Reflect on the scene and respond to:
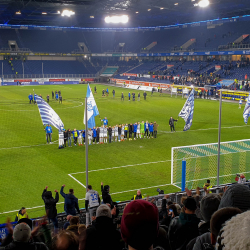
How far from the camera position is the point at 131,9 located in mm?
69812

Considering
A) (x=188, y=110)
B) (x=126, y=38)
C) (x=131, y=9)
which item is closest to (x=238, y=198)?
(x=188, y=110)

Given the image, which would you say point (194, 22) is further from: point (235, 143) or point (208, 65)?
point (235, 143)

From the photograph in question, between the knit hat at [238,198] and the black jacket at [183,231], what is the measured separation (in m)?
1.57

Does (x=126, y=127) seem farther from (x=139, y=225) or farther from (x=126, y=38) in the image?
(x=126, y=38)

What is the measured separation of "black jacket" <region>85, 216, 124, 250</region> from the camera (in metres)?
3.68

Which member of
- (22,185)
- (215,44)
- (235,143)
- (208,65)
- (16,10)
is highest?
(16,10)

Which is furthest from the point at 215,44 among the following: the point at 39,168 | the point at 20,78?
Result: the point at 39,168

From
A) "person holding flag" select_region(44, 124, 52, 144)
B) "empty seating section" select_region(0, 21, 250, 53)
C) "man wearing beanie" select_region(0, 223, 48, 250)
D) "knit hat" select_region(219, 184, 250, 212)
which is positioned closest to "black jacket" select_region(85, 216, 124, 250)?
"man wearing beanie" select_region(0, 223, 48, 250)

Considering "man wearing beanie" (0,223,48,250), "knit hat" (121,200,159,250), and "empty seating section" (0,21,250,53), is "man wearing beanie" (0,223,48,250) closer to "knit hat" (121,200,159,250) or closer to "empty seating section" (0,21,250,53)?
"knit hat" (121,200,159,250)

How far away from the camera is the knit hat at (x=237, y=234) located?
174 centimetres

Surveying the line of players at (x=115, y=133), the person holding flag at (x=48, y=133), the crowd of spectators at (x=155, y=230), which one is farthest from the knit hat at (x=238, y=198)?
the person holding flag at (x=48, y=133)

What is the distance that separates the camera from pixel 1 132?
95.7 ft

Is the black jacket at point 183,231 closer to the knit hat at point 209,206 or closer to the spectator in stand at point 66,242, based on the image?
the knit hat at point 209,206

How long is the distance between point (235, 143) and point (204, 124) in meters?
14.7
